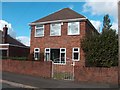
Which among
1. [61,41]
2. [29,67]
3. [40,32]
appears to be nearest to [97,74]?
[29,67]

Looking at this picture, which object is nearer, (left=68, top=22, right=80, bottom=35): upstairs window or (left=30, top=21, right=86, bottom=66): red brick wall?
(left=30, top=21, right=86, bottom=66): red brick wall

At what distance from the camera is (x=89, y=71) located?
16.0 meters

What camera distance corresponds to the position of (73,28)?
24984 millimetres

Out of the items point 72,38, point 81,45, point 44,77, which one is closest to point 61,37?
point 72,38

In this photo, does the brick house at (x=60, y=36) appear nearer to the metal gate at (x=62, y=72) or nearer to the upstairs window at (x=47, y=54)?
the upstairs window at (x=47, y=54)

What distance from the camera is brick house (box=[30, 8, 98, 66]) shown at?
80.1 feet

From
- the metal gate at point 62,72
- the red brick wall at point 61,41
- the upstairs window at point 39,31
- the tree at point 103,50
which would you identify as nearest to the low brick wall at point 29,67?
the metal gate at point 62,72

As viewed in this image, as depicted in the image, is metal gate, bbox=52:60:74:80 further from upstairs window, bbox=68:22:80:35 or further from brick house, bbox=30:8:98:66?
upstairs window, bbox=68:22:80:35

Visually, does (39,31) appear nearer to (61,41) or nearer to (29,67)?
(61,41)

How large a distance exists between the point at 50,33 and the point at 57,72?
8.59m

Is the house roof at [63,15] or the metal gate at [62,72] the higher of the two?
the house roof at [63,15]

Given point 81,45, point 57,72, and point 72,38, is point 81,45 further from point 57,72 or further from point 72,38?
point 57,72

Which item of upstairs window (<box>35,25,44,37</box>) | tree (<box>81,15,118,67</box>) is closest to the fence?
tree (<box>81,15,118,67</box>)

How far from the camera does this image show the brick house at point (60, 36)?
80.1ft
